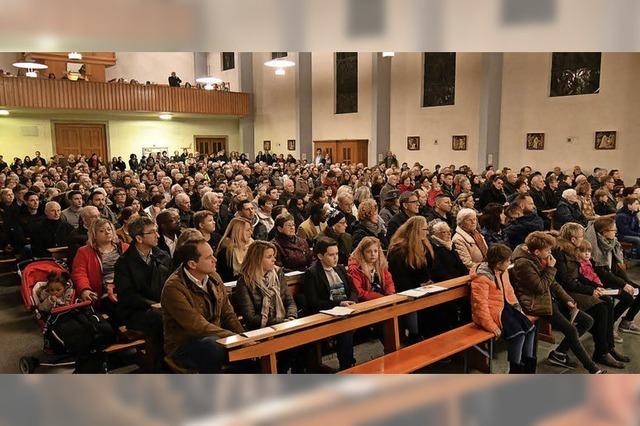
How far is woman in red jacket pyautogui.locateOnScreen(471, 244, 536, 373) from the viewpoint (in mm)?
4438

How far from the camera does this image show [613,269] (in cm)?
615

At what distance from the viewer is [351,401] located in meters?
0.52

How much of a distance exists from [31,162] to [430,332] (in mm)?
17451

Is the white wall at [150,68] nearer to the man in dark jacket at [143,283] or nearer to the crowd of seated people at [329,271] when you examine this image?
the crowd of seated people at [329,271]

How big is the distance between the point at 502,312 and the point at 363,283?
1259 millimetres

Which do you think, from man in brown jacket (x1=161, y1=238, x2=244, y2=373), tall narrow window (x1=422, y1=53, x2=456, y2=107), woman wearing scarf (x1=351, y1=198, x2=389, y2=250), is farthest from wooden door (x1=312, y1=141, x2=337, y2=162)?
man in brown jacket (x1=161, y1=238, x2=244, y2=373)

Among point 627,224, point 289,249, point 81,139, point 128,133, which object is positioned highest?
point 128,133

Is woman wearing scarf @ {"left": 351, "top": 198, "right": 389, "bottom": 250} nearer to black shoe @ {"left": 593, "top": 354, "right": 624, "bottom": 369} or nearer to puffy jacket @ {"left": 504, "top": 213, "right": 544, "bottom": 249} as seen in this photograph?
puffy jacket @ {"left": 504, "top": 213, "right": 544, "bottom": 249}

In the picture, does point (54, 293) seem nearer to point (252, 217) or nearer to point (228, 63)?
point (252, 217)

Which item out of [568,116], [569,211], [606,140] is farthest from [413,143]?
[569,211]

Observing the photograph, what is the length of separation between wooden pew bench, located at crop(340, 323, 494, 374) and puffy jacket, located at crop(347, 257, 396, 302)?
661 mm

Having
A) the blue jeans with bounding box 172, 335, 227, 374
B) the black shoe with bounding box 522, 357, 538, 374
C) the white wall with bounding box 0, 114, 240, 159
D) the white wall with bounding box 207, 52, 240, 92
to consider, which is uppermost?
the white wall with bounding box 207, 52, 240, 92

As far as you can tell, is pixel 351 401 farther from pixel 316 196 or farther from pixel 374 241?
pixel 316 196
